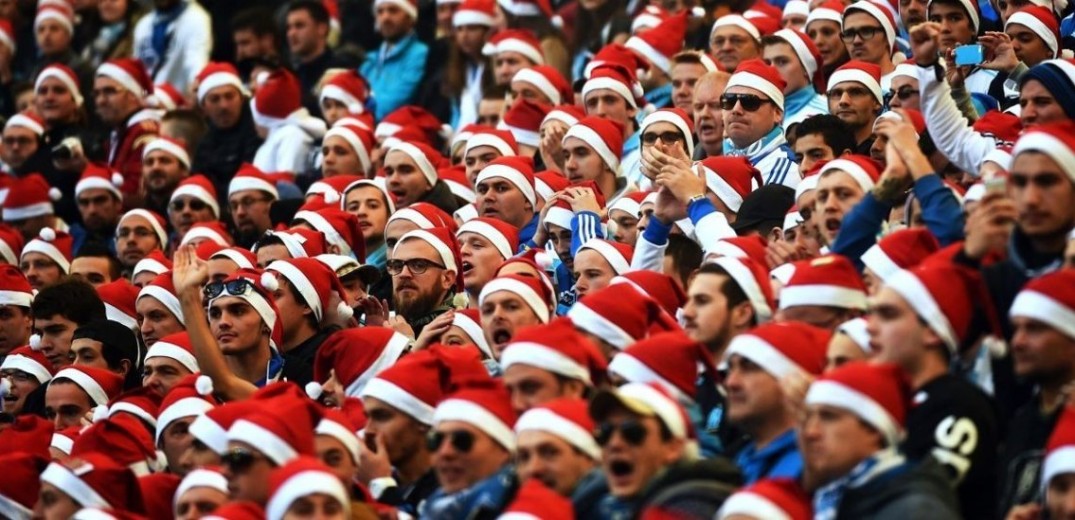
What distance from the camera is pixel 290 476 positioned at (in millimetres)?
8797

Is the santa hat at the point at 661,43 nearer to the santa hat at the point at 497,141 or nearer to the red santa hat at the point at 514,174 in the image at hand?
the santa hat at the point at 497,141

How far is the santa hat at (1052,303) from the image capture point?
7.97m

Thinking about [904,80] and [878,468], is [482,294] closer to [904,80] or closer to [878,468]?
[904,80]

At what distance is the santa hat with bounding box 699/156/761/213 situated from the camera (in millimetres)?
12305

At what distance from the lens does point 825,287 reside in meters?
9.34

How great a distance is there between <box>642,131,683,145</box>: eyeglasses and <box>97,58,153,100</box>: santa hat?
267 inches

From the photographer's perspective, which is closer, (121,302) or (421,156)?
(121,302)

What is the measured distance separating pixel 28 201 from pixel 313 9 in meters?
2.94

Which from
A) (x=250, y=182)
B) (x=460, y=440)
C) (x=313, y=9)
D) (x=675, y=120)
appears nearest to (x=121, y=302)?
(x=250, y=182)

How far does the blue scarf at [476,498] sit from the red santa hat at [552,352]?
472 mm

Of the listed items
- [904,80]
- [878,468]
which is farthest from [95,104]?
[878,468]

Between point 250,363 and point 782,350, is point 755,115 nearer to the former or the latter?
point 250,363

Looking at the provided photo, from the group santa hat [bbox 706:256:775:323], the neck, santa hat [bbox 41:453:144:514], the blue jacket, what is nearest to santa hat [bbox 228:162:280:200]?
the blue jacket

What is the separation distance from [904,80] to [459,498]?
180 inches
